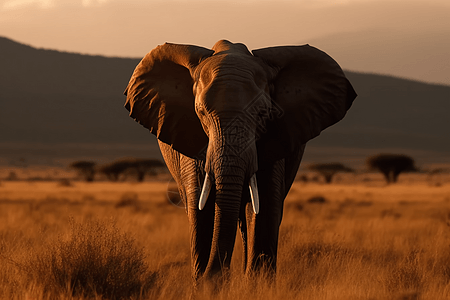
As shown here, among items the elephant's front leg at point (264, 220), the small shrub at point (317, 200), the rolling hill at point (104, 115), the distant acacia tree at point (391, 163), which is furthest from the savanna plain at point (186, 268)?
the rolling hill at point (104, 115)

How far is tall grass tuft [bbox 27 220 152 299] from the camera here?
635 centimetres

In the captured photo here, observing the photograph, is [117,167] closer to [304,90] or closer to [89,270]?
[304,90]

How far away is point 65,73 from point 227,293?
155 metres

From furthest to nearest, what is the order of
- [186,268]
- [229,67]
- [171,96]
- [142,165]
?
[142,165]
[186,268]
[171,96]
[229,67]

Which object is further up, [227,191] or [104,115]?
[104,115]

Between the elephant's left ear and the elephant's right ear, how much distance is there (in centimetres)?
81

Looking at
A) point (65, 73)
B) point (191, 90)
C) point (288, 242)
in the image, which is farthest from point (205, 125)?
point (65, 73)

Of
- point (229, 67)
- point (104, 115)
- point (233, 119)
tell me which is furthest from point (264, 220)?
point (104, 115)

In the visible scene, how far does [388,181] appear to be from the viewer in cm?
5538

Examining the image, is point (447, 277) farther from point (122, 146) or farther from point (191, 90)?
A: point (122, 146)

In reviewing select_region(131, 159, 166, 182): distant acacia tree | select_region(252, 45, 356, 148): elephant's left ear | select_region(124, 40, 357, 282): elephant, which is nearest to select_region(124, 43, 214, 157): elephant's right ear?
select_region(124, 40, 357, 282): elephant

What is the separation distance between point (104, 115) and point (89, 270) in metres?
132

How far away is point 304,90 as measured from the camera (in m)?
7.25

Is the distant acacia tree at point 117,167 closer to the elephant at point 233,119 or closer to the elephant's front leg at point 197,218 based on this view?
the elephant at point 233,119
